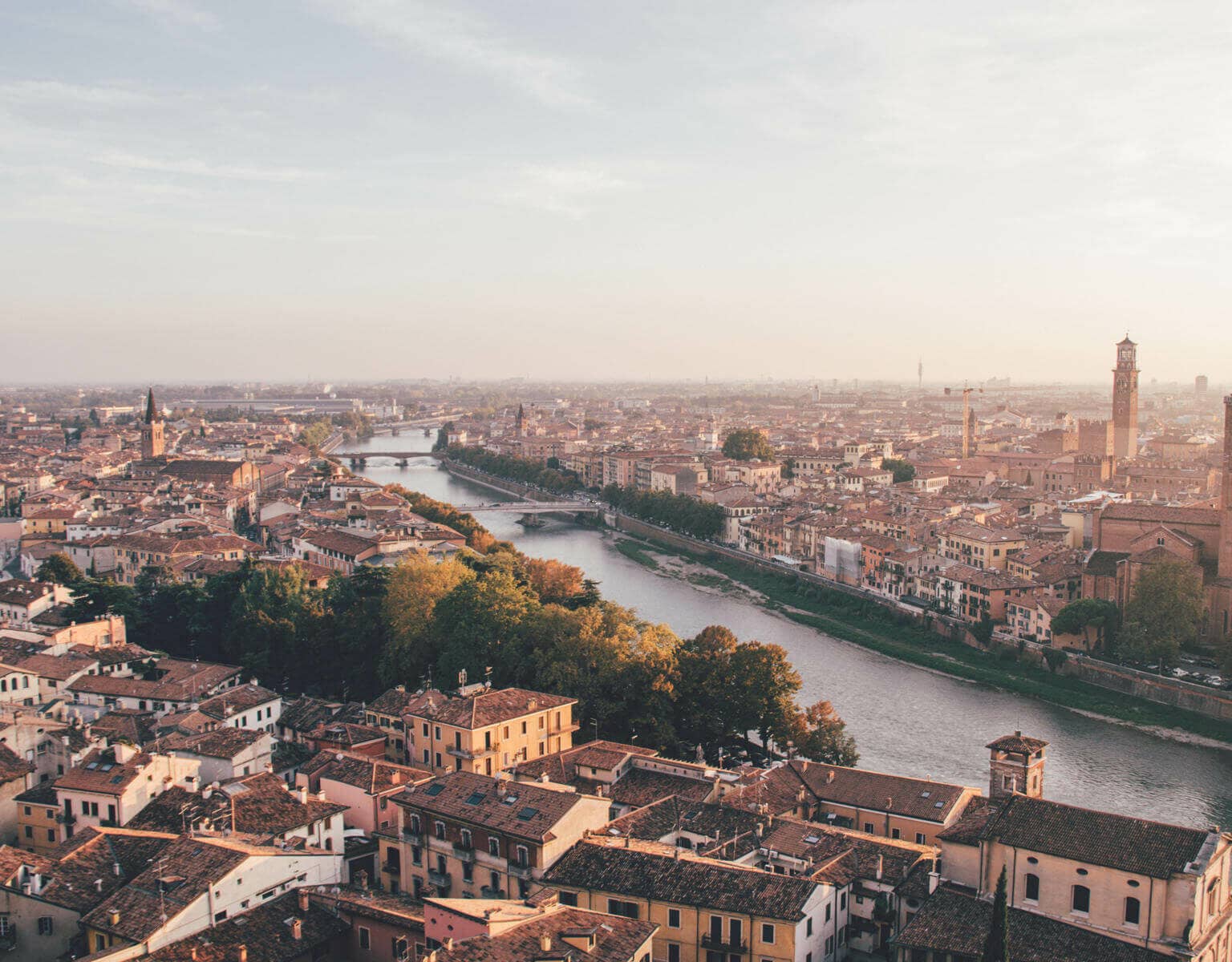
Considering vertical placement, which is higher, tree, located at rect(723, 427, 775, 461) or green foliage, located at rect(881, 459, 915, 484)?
tree, located at rect(723, 427, 775, 461)

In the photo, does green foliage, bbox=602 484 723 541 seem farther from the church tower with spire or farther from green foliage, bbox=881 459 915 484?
the church tower with spire

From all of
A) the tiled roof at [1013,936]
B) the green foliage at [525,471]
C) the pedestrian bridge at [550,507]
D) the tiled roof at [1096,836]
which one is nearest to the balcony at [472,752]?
the tiled roof at [1013,936]

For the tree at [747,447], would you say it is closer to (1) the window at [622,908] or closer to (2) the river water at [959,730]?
(2) the river water at [959,730]

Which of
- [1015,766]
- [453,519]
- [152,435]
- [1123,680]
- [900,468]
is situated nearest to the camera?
[1015,766]

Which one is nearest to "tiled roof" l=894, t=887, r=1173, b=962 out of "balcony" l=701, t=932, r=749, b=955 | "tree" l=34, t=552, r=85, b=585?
"balcony" l=701, t=932, r=749, b=955

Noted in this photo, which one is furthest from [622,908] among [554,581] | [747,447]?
[747,447]

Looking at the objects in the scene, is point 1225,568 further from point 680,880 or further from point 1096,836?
point 680,880
